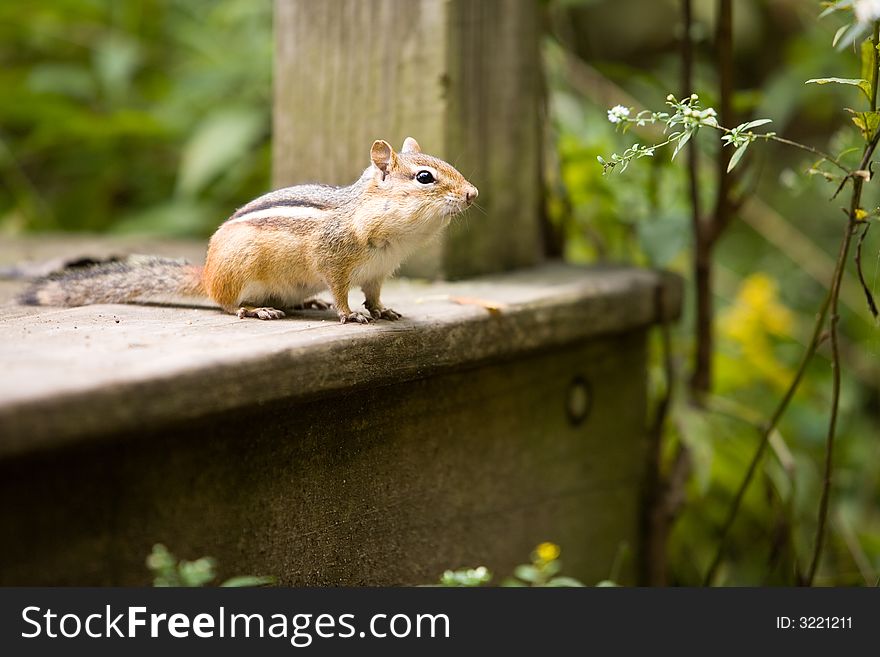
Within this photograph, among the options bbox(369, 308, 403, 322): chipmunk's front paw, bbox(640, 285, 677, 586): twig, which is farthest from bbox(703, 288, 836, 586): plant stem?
bbox(369, 308, 403, 322): chipmunk's front paw

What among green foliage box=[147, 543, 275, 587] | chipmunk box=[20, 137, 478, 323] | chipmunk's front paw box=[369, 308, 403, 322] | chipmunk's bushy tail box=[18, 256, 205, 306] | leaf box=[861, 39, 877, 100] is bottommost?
green foliage box=[147, 543, 275, 587]

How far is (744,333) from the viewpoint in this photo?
4.01 metres

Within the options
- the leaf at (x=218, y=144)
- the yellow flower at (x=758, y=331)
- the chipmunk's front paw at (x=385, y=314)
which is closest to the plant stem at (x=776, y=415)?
the chipmunk's front paw at (x=385, y=314)

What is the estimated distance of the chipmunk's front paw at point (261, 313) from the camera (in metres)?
2.10

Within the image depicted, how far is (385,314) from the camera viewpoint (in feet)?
6.90

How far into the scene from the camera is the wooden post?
2602 millimetres

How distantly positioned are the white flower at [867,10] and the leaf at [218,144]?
9.52 ft

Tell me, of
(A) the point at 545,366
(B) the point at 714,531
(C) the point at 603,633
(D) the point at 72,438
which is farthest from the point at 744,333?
(D) the point at 72,438

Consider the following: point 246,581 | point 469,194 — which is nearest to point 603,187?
point 469,194

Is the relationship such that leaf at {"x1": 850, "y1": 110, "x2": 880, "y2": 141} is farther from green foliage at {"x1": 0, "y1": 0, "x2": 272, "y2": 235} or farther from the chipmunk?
green foliage at {"x1": 0, "y1": 0, "x2": 272, "y2": 235}

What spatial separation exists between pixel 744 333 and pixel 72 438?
318 cm

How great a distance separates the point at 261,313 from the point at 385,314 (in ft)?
0.85

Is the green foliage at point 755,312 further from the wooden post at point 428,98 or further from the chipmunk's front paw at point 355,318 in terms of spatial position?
the chipmunk's front paw at point 355,318

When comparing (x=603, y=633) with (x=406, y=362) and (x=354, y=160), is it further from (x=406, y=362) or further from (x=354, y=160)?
(x=354, y=160)
